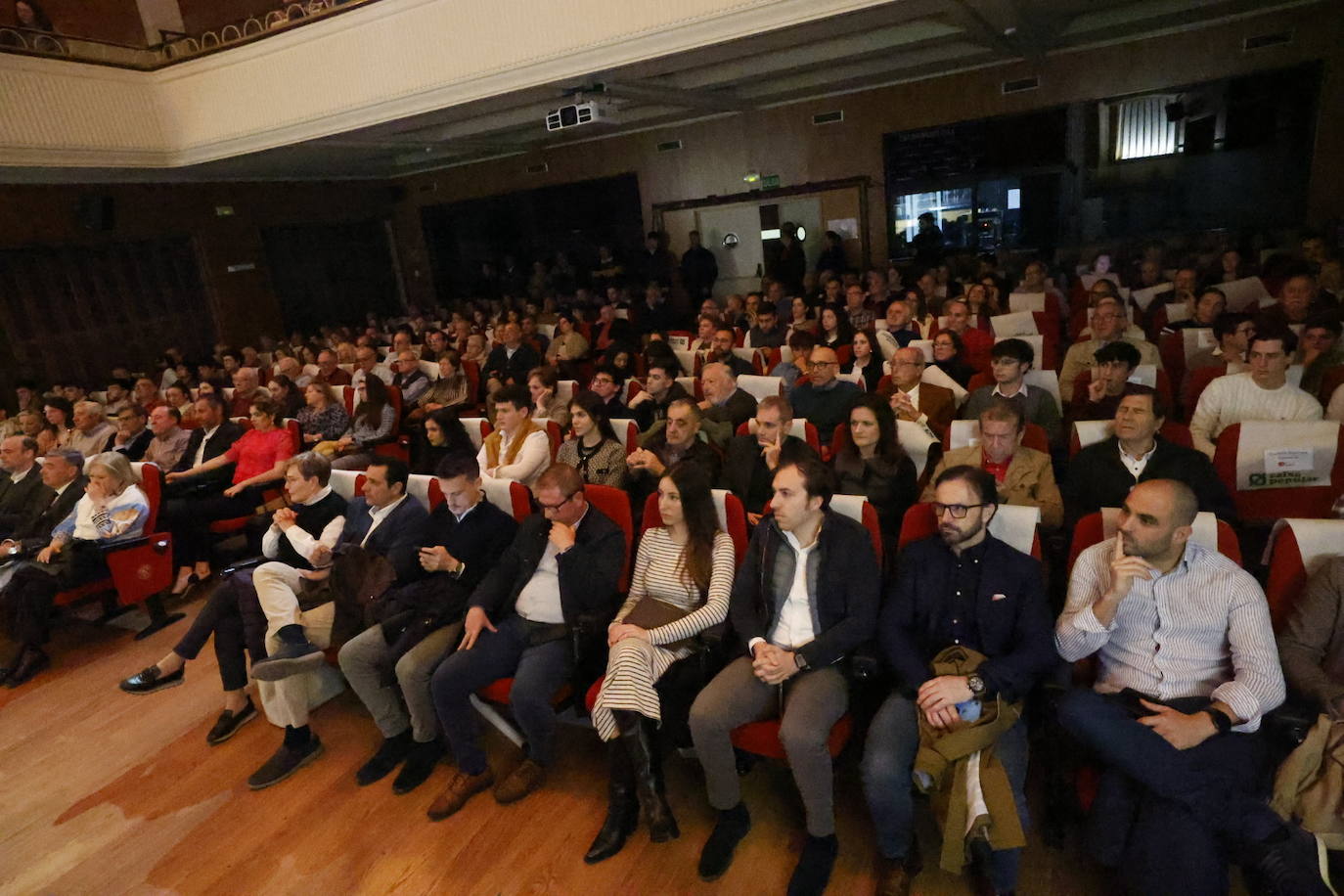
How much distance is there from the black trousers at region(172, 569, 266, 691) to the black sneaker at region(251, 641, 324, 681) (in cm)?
15

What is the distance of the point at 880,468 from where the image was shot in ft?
10.2

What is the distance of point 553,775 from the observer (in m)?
2.73

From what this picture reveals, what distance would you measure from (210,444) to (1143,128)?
9.14 m

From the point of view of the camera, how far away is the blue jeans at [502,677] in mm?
2539

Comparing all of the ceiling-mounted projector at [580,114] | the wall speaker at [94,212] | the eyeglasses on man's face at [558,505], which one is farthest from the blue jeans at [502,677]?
the wall speaker at [94,212]

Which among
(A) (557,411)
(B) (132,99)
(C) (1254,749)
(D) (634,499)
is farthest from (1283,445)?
(B) (132,99)

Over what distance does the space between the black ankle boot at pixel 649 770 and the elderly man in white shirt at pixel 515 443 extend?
1.83 metres

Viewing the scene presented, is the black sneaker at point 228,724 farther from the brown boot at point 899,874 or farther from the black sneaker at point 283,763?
the brown boot at point 899,874

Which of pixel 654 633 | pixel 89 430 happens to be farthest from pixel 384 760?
pixel 89 430

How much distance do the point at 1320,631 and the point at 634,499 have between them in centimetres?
266

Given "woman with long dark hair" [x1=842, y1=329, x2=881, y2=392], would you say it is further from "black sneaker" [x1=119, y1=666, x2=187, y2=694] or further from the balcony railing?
the balcony railing

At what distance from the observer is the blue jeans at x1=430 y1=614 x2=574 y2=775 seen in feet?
8.33

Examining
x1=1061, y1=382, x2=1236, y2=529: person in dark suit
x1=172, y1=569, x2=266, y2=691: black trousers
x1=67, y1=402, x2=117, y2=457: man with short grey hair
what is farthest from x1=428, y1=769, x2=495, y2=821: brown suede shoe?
x1=67, y1=402, x2=117, y2=457: man with short grey hair

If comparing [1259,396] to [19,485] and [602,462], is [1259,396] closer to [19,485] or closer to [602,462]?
[602,462]
